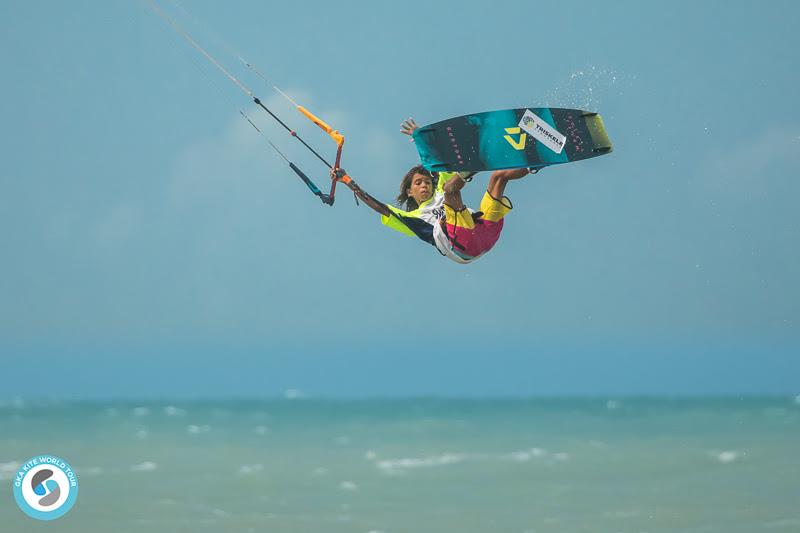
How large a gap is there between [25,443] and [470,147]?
9.76 m

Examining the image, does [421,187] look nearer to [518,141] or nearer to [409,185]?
[409,185]

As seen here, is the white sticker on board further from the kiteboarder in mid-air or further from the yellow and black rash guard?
the yellow and black rash guard

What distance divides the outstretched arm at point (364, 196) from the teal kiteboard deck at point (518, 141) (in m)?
0.36

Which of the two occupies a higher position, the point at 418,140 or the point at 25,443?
the point at 25,443

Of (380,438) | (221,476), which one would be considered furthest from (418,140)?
(380,438)

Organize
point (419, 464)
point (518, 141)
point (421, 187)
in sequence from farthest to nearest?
1. point (419, 464)
2. point (421, 187)
3. point (518, 141)

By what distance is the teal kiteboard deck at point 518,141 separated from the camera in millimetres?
7059

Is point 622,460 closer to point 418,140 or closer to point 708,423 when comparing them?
point 708,423

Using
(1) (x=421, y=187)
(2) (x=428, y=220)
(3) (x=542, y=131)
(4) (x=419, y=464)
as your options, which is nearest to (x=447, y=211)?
(2) (x=428, y=220)

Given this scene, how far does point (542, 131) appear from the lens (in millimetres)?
7137

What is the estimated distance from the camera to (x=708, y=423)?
16.7 metres

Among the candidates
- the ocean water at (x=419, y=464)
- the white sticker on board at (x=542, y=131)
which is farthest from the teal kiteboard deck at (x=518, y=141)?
the ocean water at (x=419, y=464)

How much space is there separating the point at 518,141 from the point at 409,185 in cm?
76

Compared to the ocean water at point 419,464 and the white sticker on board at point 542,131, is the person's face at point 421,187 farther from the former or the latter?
the ocean water at point 419,464
